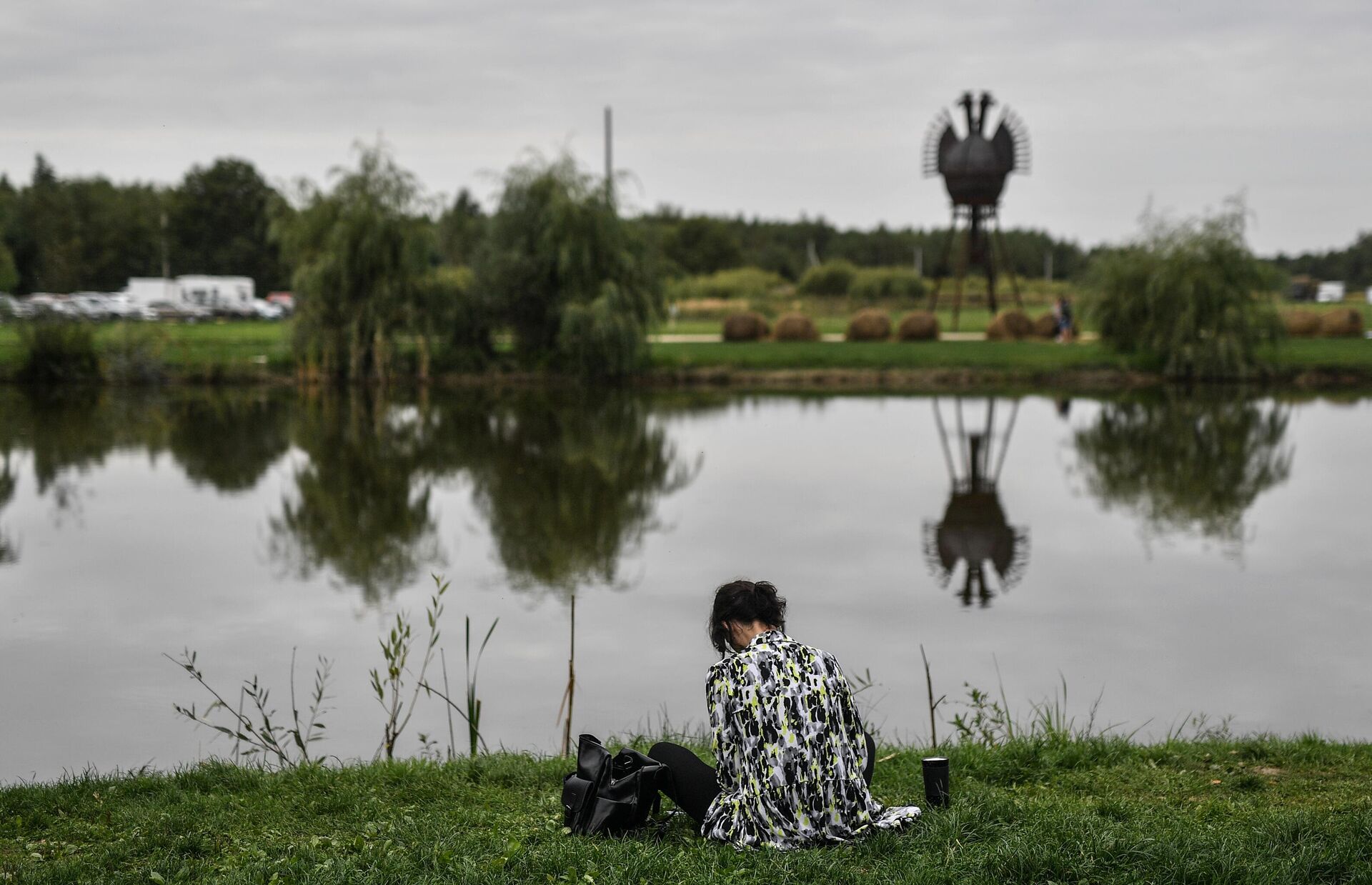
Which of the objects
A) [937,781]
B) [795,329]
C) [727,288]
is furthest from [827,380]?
[937,781]

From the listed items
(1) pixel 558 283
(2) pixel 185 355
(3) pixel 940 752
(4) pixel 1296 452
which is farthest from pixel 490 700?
(2) pixel 185 355

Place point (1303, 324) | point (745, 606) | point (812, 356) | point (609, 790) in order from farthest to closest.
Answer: point (1303, 324), point (812, 356), point (609, 790), point (745, 606)

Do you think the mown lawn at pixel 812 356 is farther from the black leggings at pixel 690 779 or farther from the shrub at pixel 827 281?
the black leggings at pixel 690 779

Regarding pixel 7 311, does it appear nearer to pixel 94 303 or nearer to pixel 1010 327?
pixel 94 303

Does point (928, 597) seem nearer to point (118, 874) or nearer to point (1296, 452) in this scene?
point (118, 874)

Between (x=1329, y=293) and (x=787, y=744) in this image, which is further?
(x=1329, y=293)

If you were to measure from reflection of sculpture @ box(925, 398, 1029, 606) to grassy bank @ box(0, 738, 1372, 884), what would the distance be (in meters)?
5.54

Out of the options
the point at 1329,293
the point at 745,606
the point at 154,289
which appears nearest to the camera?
the point at 745,606

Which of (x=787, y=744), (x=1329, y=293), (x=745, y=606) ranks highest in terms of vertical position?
(x=1329, y=293)

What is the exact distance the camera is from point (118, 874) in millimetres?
5059

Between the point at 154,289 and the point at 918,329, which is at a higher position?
the point at 154,289

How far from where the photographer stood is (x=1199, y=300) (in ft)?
116

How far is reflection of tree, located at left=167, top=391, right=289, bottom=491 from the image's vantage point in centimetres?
2100

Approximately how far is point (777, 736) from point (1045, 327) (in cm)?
4087
